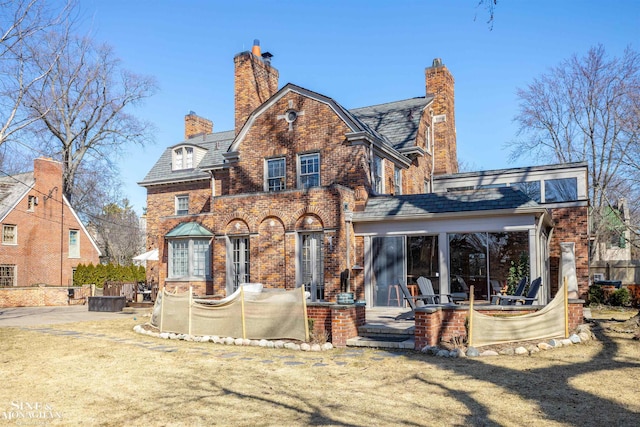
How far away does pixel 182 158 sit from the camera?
28.0 meters

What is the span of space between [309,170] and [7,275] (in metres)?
20.3

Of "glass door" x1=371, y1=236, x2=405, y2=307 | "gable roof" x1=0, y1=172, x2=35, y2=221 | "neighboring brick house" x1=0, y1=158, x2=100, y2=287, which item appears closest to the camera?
"glass door" x1=371, y1=236, x2=405, y2=307

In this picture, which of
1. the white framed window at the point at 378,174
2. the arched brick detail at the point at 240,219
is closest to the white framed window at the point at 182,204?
the arched brick detail at the point at 240,219

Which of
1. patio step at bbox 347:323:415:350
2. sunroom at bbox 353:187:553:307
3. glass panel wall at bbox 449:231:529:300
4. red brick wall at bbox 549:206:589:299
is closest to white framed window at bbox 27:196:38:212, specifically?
sunroom at bbox 353:187:553:307

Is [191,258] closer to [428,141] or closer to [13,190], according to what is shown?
[428,141]

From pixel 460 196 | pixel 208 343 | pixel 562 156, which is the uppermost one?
pixel 562 156

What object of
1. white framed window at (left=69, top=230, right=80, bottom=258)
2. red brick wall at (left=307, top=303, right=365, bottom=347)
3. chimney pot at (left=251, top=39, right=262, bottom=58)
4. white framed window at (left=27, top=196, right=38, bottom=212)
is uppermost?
chimney pot at (left=251, top=39, right=262, bottom=58)

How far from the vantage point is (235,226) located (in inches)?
739

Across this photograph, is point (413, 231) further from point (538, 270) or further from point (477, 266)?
point (538, 270)

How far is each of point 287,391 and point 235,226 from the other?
11585 millimetres

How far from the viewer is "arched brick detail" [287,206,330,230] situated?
17312mm

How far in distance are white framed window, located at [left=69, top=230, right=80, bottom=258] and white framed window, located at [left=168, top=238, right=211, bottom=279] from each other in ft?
54.2

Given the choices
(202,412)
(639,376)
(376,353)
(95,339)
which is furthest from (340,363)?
(95,339)

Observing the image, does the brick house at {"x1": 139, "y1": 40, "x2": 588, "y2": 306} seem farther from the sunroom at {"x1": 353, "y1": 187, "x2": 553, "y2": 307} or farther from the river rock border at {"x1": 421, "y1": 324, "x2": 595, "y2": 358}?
the river rock border at {"x1": 421, "y1": 324, "x2": 595, "y2": 358}
